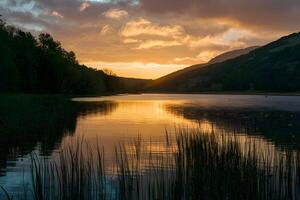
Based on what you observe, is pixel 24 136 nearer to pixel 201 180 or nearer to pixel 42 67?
pixel 201 180

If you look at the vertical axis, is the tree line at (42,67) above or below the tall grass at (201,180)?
above

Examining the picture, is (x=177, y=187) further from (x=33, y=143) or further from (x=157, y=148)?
(x=33, y=143)

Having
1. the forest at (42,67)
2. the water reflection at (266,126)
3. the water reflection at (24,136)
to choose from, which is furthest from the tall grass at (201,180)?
the forest at (42,67)

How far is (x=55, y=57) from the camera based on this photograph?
149 metres

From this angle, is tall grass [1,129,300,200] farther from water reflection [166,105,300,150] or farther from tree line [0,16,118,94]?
tree line [0,16,118,94]

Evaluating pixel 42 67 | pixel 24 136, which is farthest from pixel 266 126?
pixel 42 67

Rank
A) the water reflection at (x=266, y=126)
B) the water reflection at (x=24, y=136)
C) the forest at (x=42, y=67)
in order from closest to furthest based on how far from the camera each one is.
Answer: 1. the water reflection at (x=24, y=136)
2. the water reflection at (x=266, y=126)
3. the forest at (x=42, y=67)

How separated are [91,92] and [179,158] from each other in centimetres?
16082

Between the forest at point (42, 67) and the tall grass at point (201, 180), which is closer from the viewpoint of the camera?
the tall grass at point (201, 180)

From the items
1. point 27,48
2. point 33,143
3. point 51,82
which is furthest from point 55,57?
point 33,143

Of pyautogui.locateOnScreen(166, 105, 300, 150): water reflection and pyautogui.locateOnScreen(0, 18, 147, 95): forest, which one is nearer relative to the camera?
pyautogui.locateOnScreen(166, 105, 300, 150): water reflection

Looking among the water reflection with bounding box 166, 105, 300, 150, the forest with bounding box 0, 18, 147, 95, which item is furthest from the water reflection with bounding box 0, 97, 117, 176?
the forest with bounding box 0, 18, 147, 95

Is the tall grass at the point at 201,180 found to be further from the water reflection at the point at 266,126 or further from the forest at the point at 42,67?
the forest at the point at 42,67

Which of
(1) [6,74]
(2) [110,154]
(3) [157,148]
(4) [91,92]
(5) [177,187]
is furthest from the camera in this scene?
(4) [91,92]
